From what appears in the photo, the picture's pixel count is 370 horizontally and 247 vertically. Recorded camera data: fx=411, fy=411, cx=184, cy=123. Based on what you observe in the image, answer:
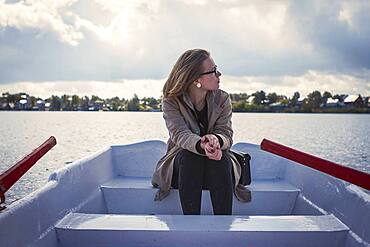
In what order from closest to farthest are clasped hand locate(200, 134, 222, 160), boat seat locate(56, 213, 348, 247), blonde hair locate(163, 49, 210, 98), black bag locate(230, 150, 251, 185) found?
boat seat locate(56, 213, 348, 247), clasped hand locate(200, 134, 222, 160), blonde hair locate(163, 49, 210, 98), black bag locate(230, 150, 251, 185)

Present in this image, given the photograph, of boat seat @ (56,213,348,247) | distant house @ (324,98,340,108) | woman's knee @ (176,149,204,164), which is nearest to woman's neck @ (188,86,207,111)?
woman's knee @ (176,149,204,164)

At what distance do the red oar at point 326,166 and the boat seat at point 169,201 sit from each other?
0.65 meters

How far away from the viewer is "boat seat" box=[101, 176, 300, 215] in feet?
7.98

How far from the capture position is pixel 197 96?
7.44 ft

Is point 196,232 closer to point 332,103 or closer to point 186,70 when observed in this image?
point 186,70

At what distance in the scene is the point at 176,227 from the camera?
156 centimetres

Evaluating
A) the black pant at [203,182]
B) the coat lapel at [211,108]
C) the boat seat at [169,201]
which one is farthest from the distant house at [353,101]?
the black pant at [203,182]

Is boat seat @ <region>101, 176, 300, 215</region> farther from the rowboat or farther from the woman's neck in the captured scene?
the woman's neck

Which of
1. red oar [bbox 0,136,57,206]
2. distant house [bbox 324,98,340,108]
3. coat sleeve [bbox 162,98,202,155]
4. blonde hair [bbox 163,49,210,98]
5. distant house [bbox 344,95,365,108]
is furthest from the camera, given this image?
distant house [bbox 324,98,340,108]

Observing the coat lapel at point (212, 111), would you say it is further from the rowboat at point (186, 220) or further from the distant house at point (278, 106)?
the distant house at point (278, 106)

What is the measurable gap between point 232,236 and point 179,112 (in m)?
0.86

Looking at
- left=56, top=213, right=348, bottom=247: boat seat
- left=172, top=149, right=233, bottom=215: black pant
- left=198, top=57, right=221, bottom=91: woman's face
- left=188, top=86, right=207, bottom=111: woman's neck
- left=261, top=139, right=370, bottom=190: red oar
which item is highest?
left=198, top=57, right=221, bottom=91: woman's face

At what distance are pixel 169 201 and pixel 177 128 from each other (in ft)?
1.61

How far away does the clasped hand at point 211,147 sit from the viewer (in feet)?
6.26
